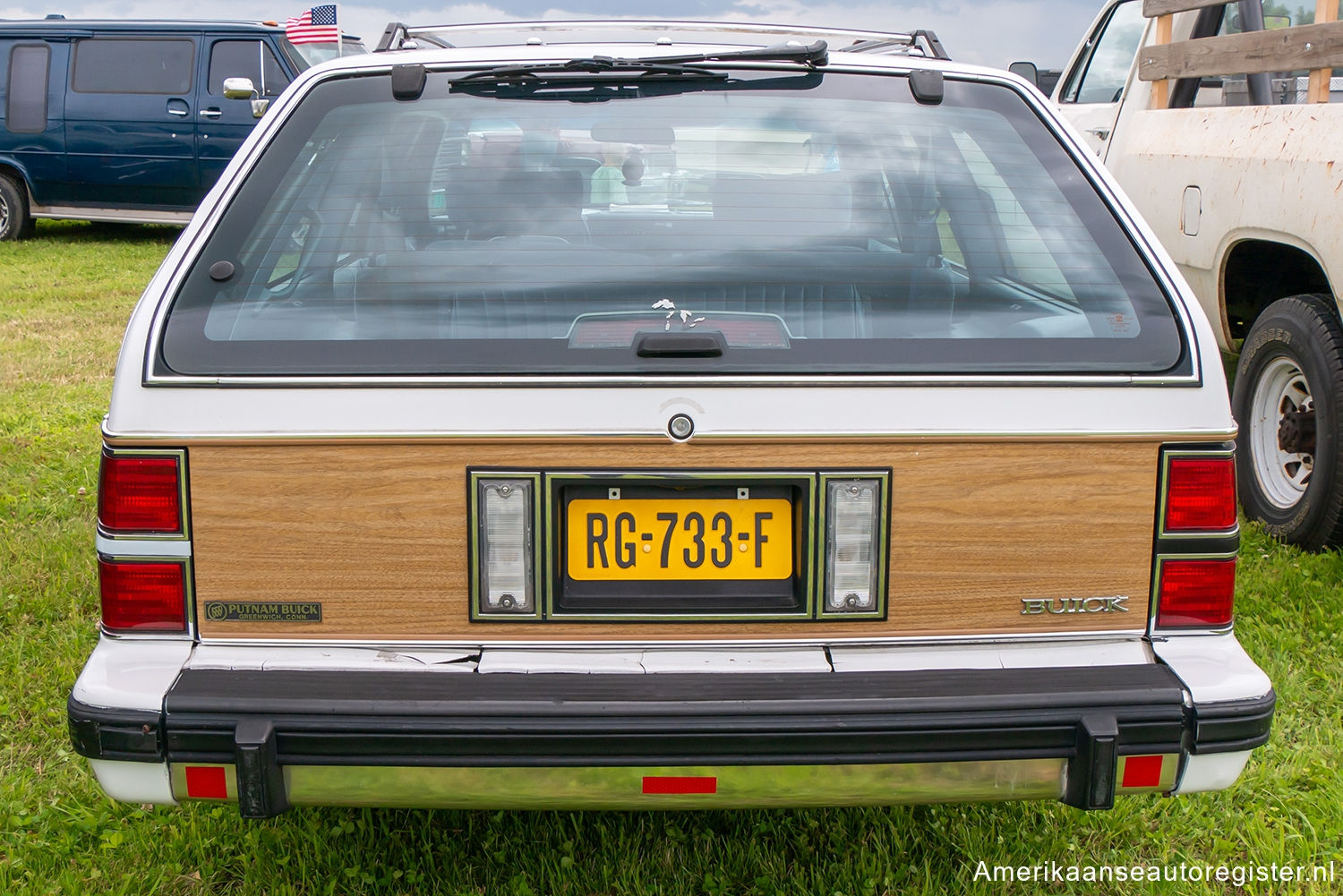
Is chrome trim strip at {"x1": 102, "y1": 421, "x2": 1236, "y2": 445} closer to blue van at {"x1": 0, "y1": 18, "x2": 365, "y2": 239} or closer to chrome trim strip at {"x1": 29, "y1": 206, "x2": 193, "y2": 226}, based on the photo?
blue van at {"x1": 0, "y1": 18, "x2": 365, "y2": 239}

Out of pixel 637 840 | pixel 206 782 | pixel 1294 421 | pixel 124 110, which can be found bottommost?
pixel 637 840

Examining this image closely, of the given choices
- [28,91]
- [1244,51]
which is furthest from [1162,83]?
[28,91]

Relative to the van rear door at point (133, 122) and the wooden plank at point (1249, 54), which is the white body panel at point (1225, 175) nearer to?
the wooden plank at point (1249, 54)

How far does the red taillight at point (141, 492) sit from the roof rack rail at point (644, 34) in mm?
1343

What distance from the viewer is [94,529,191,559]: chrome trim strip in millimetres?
1957

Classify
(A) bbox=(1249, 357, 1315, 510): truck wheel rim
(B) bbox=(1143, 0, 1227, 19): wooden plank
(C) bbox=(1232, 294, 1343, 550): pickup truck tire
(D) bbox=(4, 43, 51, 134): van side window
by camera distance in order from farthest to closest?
(D) bbox=(4, 43, 51, 134): van side window, (B) bbox=(1143, 0, 1227, 19): wooden plank, (A) bbox=(1249, 357, 1315, 510): truck wheel rim, (C) bbox=(1232, 294, 1343, 550): pickup truck tire

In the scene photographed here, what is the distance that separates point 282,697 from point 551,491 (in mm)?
533

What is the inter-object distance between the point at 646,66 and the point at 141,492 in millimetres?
1176

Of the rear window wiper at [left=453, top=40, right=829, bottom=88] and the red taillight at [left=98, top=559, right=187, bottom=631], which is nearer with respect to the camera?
the red taillight at [left=98, top=559, right=187, bottom=631]

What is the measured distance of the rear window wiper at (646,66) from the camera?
7.32 feet

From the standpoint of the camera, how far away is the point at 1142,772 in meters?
1.93

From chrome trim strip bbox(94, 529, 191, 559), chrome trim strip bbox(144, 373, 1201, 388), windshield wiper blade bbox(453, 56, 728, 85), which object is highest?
windshield wiper blade bbox(453, 56, 728, 85)

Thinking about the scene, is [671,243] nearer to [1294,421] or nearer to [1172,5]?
[1294,421]

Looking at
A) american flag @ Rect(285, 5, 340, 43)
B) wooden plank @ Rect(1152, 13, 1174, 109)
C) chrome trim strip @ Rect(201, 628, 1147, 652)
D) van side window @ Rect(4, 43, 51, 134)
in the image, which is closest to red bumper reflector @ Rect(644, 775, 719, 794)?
chrome trim strip @ Rect(201, 628, 1147, 652)
